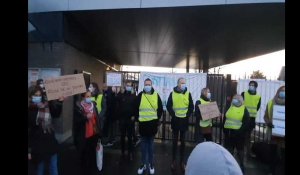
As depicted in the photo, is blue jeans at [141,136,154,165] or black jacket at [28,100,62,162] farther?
blue jeans at [141,136,154,165]

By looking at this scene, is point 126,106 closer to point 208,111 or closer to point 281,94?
point 208,111

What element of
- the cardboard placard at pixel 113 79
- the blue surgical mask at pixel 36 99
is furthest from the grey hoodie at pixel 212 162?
the cardboard placard at pixel 113 79

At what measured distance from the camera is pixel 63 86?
5.41 meters

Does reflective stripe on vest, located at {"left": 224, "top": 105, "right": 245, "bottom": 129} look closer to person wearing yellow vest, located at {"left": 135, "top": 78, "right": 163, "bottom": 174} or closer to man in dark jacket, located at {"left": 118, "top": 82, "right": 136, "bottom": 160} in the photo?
person wearing yellow vest, located at {"left": 135, "top": 78, "right": 163, "bottom": 174}

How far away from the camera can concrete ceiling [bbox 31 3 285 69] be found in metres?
8.30

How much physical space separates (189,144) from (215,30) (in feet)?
12.4

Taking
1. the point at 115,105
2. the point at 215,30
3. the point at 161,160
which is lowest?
the point at 161,160

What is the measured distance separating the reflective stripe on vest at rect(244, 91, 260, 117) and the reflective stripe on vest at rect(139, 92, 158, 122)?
2.46 meters

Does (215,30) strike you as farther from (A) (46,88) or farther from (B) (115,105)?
(A) (46,88)

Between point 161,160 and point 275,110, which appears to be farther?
point 161,160

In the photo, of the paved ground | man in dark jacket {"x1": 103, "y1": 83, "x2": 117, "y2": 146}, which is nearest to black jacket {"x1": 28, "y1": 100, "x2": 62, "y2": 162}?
the paved ground

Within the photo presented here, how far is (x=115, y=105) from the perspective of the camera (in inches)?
339

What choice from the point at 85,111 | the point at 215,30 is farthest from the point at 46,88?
the point at 215,30

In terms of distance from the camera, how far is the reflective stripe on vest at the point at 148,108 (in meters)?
6.53
